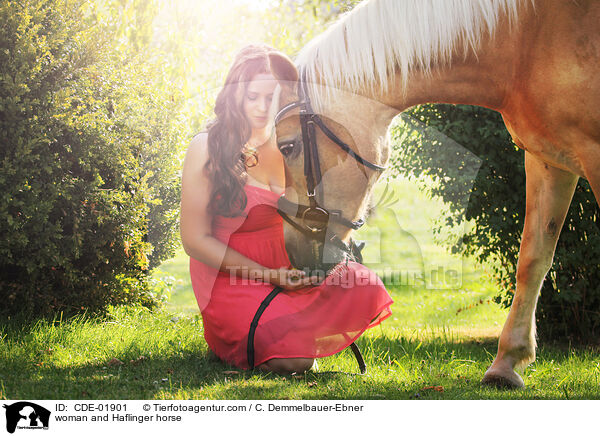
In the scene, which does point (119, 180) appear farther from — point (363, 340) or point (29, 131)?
point (363, 340)

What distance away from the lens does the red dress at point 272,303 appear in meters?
2.77

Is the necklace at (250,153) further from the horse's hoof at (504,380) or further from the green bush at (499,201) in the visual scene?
the horse's hoof at (504,380)

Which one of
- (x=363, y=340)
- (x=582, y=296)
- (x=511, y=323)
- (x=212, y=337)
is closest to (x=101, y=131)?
(x=212, y=337)

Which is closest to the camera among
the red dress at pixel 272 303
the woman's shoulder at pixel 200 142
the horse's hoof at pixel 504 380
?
the horse's hoof at pixel 504 380

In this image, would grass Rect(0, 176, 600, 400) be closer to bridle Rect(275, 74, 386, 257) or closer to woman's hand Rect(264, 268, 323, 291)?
woman's hand Rect(264, 268, 323, 291)

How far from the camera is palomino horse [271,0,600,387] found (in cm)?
230

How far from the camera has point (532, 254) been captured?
2869mm

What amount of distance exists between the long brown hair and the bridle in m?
0.64

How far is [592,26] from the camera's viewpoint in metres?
2.30

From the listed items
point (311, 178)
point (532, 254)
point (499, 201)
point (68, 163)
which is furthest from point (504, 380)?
point (68, 163)

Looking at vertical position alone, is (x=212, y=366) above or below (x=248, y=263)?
below

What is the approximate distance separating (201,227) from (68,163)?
1164 millimetres
